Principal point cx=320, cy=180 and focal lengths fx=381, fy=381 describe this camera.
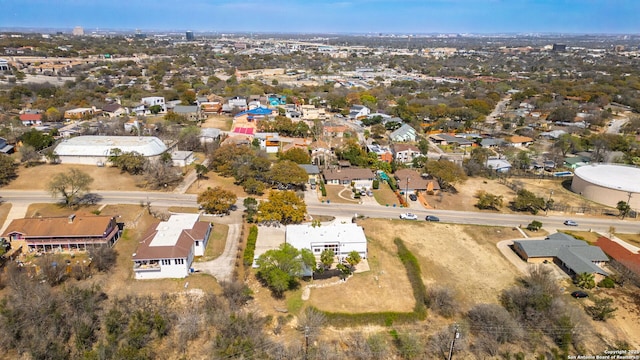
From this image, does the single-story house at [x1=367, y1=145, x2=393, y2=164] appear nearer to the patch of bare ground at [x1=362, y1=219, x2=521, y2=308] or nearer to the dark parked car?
the patch of bare ground at [x1=362, y1=219, x2=521, y2=308]

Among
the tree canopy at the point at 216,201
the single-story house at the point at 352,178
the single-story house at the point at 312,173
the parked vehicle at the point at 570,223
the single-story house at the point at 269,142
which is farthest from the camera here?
the single-story house at the point at 269,142

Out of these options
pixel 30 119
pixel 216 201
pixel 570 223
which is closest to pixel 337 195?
pixel 216 201

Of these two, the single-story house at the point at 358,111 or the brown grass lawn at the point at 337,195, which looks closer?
the brown grass lawn at the point at 337,195

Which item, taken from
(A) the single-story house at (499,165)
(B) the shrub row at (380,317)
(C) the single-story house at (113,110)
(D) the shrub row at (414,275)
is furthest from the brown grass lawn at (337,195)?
(C) the single-story house at (113,110)

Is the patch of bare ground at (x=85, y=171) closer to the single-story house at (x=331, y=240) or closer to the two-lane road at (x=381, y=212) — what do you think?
the two-lane road at (x=381, y=212)

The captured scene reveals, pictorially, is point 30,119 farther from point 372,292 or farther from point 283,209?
point 372,292

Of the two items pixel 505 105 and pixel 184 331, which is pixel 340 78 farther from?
pixel 184 331

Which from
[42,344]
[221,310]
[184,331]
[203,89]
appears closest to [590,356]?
[221,310]
